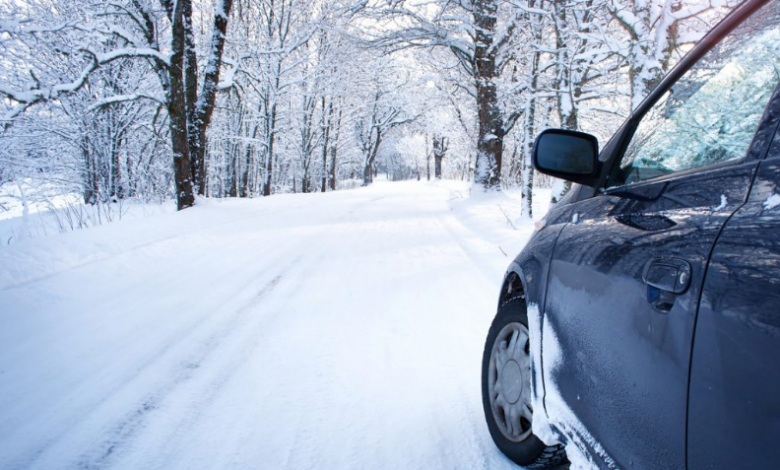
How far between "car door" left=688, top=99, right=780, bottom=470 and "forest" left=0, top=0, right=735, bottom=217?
538cm

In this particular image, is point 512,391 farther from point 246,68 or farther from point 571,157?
point 246,68

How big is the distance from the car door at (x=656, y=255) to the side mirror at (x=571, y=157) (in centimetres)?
11

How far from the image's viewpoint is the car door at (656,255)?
0.95m

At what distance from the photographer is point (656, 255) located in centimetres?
107

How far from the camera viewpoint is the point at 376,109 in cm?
3422

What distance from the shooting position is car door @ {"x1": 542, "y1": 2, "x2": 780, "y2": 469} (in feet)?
3.12

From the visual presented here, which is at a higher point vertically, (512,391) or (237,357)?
(512,391)

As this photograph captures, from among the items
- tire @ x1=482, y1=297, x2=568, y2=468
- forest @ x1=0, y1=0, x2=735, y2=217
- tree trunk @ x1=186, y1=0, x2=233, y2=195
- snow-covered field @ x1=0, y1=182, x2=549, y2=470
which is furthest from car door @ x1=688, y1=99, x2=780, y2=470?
tree trunk @ x1=186, y1=0, x2=233, y2=195

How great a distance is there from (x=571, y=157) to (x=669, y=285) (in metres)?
0.86

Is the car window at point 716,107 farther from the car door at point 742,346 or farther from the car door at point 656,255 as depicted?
the car door at point 742,346

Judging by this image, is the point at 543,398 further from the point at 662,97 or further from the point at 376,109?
the point at 376,109

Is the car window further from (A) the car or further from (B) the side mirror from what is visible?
(B) the side mirror

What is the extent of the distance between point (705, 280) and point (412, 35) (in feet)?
43.3

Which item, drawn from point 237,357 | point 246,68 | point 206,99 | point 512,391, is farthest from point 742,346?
point 246,68
